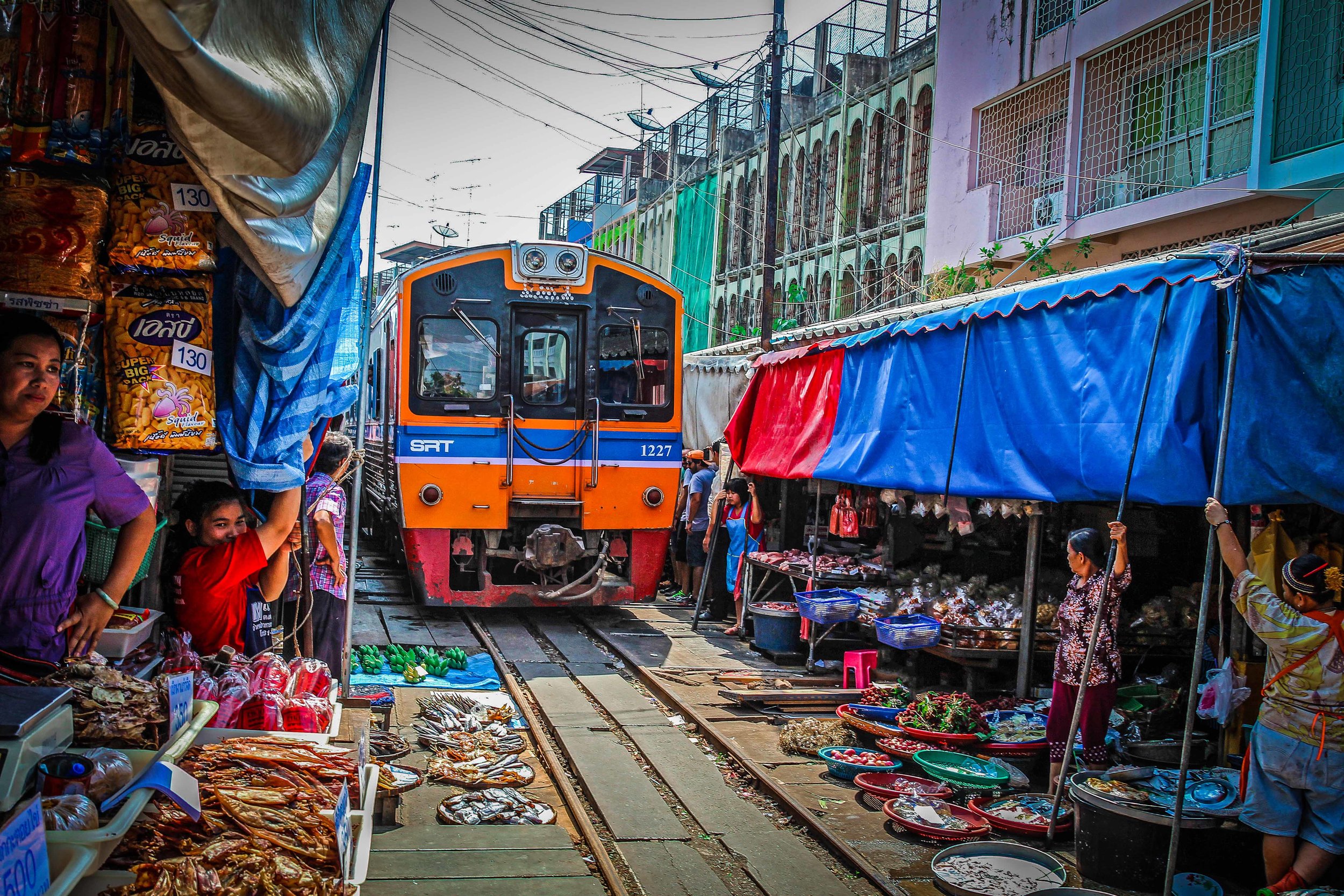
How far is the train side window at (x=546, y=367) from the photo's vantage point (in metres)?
10.8

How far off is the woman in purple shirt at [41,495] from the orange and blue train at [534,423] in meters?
6.86

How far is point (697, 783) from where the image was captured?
6.38m

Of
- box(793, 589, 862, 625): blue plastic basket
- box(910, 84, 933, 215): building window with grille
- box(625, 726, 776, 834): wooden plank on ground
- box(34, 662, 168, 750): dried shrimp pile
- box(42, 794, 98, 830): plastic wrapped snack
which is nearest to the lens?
box(42, 794, 98, 830): plastic wrapped snack

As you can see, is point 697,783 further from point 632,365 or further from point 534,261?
point 534,261

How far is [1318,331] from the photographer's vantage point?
193 inches

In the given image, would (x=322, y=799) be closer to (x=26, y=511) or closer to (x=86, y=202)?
(x=26, y=511)

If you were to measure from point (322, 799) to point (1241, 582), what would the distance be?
412cm

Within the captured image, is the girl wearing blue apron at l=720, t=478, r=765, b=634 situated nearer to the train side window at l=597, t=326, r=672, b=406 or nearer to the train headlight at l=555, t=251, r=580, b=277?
the train side window at l=597, t=326, r=672, b=406

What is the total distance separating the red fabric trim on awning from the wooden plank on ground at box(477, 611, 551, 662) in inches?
115

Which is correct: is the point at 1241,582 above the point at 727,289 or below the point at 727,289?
below

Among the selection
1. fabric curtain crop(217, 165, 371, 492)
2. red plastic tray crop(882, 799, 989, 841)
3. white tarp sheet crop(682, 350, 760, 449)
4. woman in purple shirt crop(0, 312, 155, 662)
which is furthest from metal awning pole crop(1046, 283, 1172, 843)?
white tarp sheet crop(682, 350, 760, 449)

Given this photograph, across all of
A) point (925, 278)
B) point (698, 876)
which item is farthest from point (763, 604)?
point (925, 278)

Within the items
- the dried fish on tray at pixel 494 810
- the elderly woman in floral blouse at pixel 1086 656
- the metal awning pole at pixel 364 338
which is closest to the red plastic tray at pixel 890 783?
the elderly woman in floral blouse at pixel 1086 656

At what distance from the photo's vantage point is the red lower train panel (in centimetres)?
1046
